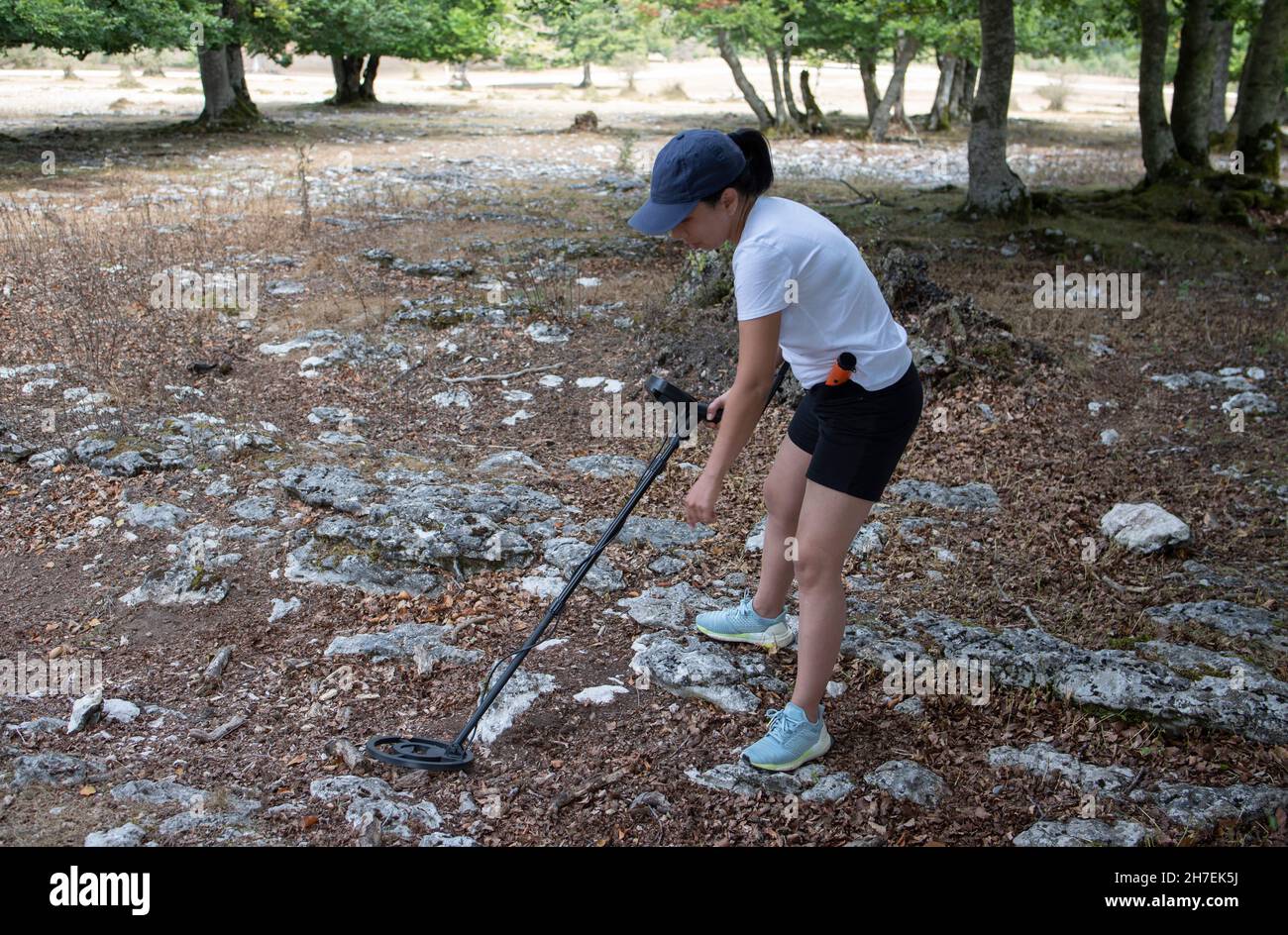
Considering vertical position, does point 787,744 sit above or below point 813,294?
below

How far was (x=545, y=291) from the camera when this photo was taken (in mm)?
9422

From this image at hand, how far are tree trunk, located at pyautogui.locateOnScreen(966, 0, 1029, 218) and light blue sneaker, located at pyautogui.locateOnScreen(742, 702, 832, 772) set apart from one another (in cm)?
1026

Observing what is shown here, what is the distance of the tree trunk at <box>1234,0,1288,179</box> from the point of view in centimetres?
1482

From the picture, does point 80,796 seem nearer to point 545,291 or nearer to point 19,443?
point 19,443

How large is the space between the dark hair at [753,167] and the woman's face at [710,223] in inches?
0.8

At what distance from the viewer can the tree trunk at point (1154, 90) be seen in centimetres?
1395

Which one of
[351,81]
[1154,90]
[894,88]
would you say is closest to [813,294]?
[1154,90]

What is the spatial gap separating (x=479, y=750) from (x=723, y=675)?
3.15 ft

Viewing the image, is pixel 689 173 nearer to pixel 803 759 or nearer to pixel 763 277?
pixel 763 277

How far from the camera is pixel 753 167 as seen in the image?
10.1 feet

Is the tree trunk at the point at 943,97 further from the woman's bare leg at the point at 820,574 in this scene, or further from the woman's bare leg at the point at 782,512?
the woman's bare leg at the point at 820,574

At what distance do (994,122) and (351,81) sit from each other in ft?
82.0

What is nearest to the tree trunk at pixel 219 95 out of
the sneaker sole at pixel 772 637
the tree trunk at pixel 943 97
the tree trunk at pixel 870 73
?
the tree trunk at pixel 870 73

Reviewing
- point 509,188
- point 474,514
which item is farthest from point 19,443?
point 509,188
